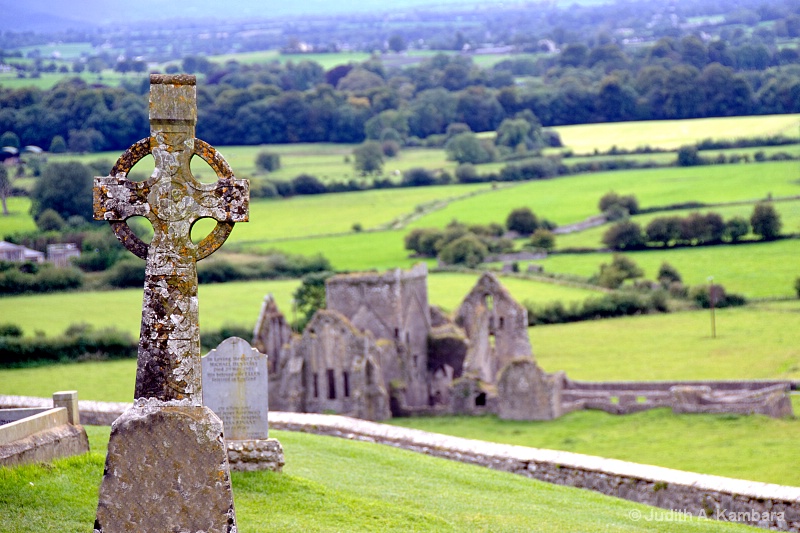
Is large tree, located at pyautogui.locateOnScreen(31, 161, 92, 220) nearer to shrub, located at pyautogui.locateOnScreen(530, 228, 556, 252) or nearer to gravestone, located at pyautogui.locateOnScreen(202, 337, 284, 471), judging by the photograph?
shrub, located at pyautogui.locateOnScreen(530, 228, 556, 252)

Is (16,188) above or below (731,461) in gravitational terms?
above

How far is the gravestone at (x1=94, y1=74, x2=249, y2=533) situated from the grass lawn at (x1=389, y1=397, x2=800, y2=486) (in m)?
20.9

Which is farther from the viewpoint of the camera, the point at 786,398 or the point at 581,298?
the point at 581,298

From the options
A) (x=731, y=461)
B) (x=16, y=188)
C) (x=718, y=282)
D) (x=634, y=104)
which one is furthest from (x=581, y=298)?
(x=634, y=104)

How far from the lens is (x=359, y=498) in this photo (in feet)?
54.1

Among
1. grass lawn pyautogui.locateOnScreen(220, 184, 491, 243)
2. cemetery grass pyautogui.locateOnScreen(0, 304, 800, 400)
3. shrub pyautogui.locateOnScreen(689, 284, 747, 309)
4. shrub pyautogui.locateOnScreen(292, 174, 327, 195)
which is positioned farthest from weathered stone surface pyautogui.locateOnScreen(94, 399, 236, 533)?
shrub pyautogui.locateOnScreen(292, 174, 327, 195)

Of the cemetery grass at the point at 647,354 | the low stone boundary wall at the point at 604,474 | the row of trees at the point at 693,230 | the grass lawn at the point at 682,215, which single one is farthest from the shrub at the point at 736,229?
the low stone boundary wall at the point at 604,474

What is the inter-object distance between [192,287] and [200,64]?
190 meters

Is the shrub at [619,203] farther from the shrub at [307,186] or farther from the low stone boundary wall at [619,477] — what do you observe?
the low stone boundary wall at [619,477]

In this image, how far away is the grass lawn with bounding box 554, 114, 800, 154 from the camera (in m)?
120

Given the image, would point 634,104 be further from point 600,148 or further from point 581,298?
point 581,298

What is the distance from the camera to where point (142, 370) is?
1062 cm

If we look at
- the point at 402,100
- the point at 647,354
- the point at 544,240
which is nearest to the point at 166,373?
the point at 647,354

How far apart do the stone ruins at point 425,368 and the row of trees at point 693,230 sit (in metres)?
33.0
